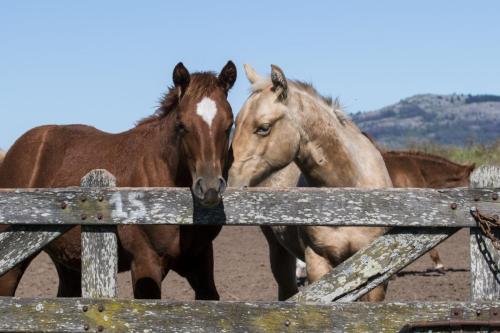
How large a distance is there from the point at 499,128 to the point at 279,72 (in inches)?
6341

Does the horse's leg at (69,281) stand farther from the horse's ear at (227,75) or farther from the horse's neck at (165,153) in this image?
the horse's ear at (227,75)

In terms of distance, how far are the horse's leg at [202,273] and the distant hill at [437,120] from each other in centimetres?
13948

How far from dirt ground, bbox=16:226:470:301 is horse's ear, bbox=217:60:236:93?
4947 millimetres

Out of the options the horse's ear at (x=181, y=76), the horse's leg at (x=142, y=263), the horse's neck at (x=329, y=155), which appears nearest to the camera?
the horse's ear at (x=181, y=76)

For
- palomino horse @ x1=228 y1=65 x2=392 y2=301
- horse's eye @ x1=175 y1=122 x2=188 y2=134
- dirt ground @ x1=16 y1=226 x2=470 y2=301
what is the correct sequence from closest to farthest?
1. horse's eye @ x1=175 y1=122 x2=188 y2=134
2. palomino horse @ x1=228 y1=65 x2=392 y2=301
3. dirt ground @ x1=16 y1=226 x2=470 y2=301

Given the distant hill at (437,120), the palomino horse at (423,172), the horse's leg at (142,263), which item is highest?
the distant hill at (437,120)

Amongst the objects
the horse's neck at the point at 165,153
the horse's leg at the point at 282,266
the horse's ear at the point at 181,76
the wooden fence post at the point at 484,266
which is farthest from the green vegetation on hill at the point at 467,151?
the wooden fence post at the point at 484,266

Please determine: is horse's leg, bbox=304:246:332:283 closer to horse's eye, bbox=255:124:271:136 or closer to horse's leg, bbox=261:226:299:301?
Answer: horse's eye, bbox=255:124:271:136

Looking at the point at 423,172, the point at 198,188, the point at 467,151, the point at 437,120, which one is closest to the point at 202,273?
the point at 198,188

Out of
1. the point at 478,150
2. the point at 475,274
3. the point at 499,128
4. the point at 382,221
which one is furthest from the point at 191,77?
the point at 499,128

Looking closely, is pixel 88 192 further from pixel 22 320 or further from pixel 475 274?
pixel 475 274

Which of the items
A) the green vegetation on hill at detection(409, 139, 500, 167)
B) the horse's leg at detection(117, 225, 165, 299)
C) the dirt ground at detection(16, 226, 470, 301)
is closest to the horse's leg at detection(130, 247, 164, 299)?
the horse's leg at detection(117, 225, 165, 299)

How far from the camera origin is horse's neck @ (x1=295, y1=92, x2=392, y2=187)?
22.5ft

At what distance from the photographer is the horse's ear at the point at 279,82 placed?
6648 mm
